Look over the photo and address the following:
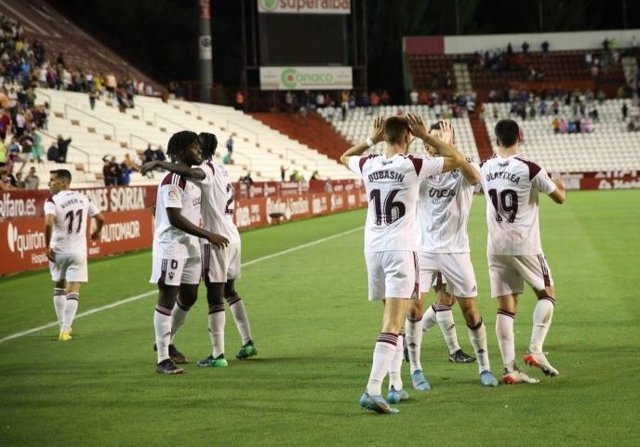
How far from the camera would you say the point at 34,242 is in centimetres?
2128

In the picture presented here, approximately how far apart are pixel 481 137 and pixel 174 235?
2288 inches

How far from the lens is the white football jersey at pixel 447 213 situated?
29.3ft

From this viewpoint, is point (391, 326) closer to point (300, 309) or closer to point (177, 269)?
point (177, 269)

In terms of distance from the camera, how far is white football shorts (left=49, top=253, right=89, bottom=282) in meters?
12.4

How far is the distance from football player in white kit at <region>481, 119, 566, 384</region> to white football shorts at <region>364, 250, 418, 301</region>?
4.37 feet

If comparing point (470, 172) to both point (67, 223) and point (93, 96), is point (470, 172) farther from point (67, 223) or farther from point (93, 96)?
point (93, 96)

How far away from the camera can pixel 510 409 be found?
7.83 metres

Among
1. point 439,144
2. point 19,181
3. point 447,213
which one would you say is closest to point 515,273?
point 447,213

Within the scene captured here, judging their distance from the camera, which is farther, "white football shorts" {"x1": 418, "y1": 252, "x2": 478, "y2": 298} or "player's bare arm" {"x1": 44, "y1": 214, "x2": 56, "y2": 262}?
"player's bare arm" {"x1": 44, "y1": 214, "x2": 56, "y2": 262}

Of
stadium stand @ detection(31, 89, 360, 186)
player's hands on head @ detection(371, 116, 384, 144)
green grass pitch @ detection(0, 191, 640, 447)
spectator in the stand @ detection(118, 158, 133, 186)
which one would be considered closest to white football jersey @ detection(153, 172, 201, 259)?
green grass pitch @ detection(0, 191, 640, 447)

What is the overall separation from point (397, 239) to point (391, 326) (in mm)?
623

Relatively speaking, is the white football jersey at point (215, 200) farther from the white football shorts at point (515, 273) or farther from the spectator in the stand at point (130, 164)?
the spectator in the stand at point (130, 164)

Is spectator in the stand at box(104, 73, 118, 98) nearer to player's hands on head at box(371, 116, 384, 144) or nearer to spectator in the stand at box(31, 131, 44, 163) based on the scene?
spectator in the stand at box(31, 131, 44, 163)

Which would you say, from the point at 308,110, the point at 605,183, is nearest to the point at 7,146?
the point at 308,110
